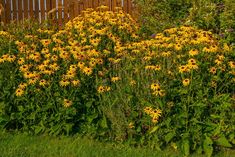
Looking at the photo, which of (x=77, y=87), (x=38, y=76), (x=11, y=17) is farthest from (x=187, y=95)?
(x=11, y=17)

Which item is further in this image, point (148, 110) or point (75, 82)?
point (75, 82)

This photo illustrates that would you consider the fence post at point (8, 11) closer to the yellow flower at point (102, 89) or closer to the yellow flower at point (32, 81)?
the yellow flower at point (32, 81)

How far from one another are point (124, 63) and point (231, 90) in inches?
56.3

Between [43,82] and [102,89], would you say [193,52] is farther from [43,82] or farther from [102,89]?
[43,82]

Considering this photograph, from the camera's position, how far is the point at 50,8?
15023 millimetres

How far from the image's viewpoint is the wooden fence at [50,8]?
1381 cm

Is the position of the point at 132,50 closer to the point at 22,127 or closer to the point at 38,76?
the point at 38,76

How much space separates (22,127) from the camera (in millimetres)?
7469

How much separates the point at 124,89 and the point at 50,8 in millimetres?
8659

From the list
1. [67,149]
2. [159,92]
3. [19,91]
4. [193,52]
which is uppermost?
[193,52]

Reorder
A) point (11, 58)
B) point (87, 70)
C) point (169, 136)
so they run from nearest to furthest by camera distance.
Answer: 1. point (169, 136)
2. point (87, 70)
3. point (11, 58)

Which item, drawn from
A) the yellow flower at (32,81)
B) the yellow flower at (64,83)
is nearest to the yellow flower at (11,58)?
the yellow flower at (32,81)

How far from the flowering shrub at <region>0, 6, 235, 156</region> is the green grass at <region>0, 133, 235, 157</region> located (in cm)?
15

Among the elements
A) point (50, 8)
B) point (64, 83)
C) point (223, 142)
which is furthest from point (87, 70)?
point (50, 8)
